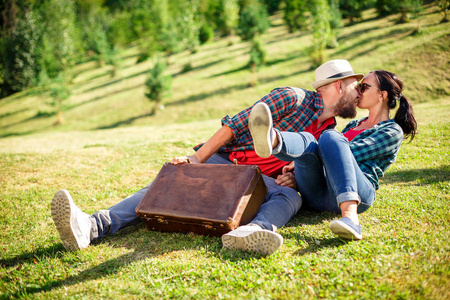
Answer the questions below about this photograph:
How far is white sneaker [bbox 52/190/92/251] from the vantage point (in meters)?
3.20

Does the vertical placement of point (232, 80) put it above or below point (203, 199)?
below

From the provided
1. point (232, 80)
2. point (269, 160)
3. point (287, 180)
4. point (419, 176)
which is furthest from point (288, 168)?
point (232, 80)

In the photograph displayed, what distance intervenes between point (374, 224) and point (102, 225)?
3.25 meters

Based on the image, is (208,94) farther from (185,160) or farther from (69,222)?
Answer: (69,222)

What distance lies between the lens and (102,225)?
360 cm

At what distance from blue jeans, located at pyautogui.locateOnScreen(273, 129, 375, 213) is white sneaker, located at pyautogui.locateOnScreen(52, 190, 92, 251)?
7.34 feet

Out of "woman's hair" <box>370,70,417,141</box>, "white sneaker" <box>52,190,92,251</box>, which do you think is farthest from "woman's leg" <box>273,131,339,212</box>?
"white sneaker" <box>52,190,92,251</box>

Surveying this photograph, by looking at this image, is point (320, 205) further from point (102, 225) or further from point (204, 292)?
point (102, 225)

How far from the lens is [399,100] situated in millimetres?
4125

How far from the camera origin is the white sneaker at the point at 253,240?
2.92m

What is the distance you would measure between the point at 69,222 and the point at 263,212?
2.12 metres

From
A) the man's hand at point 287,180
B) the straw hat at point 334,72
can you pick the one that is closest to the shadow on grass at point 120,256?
the man's hand at point 287,180

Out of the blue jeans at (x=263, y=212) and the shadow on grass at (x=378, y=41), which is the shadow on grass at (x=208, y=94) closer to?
the shadow on grass at (x=378, y=41)

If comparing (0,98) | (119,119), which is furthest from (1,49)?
(119,119)
